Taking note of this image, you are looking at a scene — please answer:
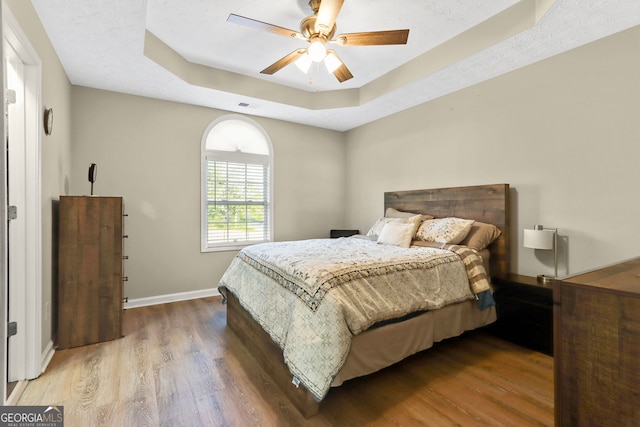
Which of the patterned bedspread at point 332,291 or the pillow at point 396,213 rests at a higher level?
the pillow at point 396,213

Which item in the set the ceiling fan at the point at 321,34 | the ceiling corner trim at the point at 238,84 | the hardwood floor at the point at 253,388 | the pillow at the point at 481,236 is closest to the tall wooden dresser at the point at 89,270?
the hardwood floor at the point at 253,388

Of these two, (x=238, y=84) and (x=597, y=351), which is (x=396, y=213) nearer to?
(x=238, y=84)

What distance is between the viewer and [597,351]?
0.92 metres

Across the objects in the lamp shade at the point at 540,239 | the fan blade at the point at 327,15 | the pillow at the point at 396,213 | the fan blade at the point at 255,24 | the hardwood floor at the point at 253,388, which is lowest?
the hardwood floor at the point at 253,388

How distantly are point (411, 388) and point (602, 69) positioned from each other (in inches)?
117

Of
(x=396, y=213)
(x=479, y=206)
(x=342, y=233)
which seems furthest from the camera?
(x=342, y=233)

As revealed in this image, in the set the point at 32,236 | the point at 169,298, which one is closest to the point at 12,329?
the point at 32,236

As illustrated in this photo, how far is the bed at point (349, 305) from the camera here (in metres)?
1.74

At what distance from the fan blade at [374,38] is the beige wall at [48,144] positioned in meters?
2.06

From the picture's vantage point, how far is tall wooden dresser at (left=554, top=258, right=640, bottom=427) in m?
0.86

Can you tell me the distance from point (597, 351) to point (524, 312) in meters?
1.97

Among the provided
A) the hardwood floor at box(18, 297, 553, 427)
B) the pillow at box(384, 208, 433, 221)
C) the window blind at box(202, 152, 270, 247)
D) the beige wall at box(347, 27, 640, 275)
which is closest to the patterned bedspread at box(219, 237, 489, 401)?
the hardwood floor at box(18, 297, 553, 427)

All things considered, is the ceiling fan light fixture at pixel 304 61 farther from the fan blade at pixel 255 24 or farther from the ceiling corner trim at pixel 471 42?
the ceiling corner trim at pixel 471 42

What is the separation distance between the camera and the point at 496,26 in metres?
2.49
